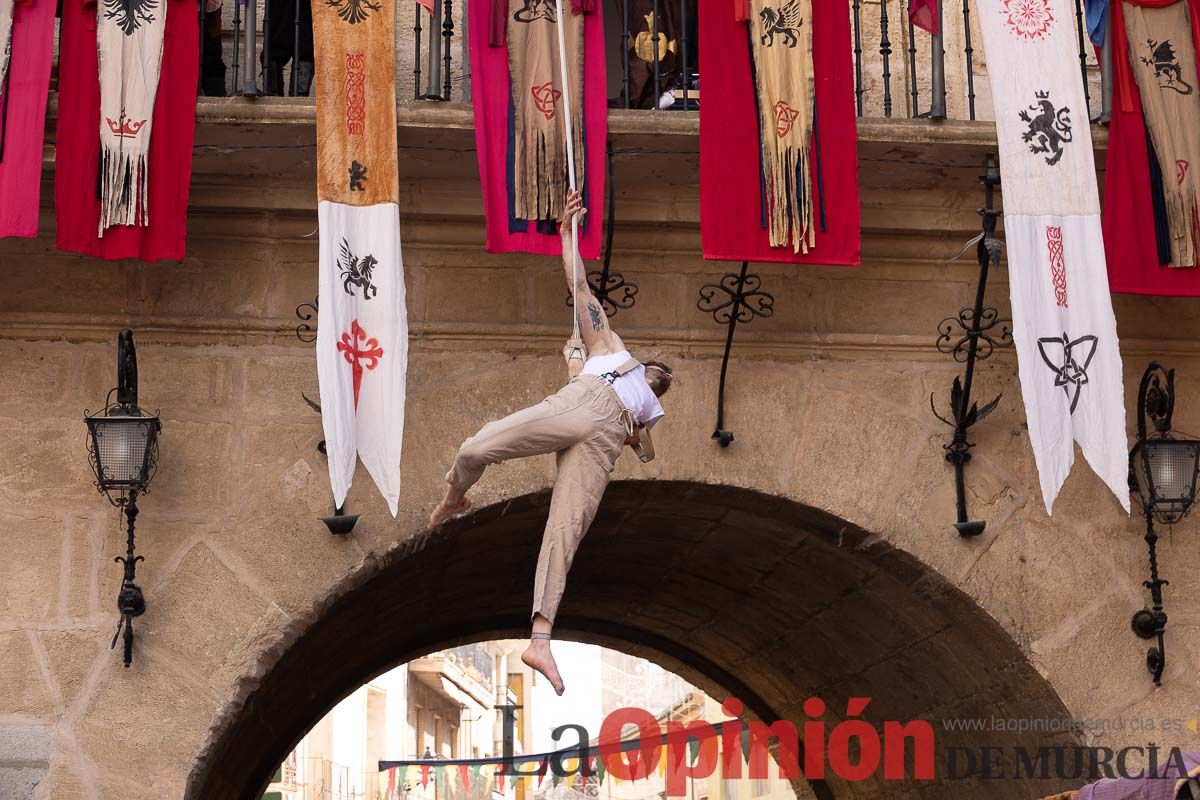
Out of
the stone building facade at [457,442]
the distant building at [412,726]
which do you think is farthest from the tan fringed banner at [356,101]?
the distant building at [412,726]

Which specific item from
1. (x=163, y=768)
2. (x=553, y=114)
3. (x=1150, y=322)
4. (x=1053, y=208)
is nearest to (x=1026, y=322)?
(x=1053, y=208)

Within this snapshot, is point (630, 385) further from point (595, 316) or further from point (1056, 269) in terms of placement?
point (1056, 269)

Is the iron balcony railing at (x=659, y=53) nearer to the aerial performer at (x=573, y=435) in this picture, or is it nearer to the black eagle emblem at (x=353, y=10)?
the black eagle emblem at (x=353, y=10)

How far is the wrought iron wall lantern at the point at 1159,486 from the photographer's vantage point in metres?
6.67

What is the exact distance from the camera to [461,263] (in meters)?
6.83

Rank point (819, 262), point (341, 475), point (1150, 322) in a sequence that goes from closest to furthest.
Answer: point (341, 475) → point (819, 262) → point (1150, 322)

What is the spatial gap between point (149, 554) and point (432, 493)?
107 cm

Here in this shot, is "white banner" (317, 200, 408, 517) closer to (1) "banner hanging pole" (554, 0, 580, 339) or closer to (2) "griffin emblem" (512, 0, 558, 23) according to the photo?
(1) "banner hanging pole" (554, 0, 580, 339)

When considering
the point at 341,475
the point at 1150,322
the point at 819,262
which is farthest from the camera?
the point at 1150,322

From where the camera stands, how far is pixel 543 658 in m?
5.21

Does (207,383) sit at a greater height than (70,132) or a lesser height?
lesser

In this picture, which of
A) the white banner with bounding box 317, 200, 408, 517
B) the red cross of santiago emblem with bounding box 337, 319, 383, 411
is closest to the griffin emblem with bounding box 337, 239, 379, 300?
the white banner with bounding box 317, 200, 408, 517

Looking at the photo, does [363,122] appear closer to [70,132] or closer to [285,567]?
[70,132]

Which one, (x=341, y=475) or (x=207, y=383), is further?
(x=207, y=383)
